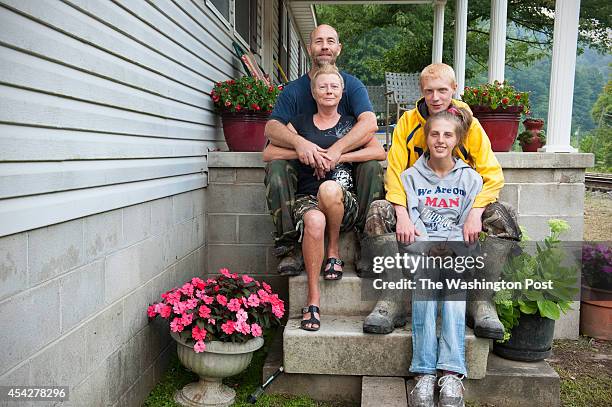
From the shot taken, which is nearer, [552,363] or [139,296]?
[139,296]

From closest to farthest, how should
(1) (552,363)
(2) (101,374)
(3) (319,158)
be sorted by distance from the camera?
1. (2) (101,374)
2. (3) (319,158)
3. (1) (552,363)

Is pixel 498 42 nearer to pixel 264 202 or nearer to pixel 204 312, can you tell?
pixel 264 202

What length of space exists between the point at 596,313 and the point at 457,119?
1.93 metres

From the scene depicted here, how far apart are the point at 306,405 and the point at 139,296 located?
950mm

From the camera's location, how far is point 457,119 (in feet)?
8.92

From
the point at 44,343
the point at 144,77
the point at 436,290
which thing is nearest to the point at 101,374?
the point at 44,343

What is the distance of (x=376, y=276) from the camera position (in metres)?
2.91

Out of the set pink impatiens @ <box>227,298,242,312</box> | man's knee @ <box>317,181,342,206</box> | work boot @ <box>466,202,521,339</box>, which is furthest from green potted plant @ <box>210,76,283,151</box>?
work boot @ <box>466,202,521,339</box>

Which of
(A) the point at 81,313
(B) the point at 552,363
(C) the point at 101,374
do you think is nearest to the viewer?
(A) the point at 81,313

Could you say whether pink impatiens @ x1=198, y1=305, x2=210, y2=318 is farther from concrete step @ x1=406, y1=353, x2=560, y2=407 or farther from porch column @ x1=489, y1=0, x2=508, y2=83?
porch column @ x1=489, y1=0, x2=508, y2=83

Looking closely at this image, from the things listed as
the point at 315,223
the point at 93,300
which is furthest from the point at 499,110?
the point at 93,300

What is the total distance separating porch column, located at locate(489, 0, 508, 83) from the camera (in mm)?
5266

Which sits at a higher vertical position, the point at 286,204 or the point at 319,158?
the point at 319,158

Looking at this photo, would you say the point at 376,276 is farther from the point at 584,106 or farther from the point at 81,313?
the point at 584,106
